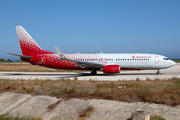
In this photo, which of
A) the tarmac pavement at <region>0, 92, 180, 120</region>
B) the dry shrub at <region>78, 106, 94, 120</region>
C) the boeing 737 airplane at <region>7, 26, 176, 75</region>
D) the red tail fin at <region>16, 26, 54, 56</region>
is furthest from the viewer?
the red tail fin at <region>16, 26, 54, 56</region>

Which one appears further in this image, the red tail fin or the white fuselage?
the red tail fin

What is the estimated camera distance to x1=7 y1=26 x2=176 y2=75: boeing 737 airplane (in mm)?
29266

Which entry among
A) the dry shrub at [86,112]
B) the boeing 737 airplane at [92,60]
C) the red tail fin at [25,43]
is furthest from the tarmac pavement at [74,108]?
the red tail fin at [25,43]

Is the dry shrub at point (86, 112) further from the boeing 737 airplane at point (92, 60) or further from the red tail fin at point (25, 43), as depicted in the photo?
the red tail fin at point (25, 43)

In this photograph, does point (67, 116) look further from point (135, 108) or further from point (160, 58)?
point (160, 58)

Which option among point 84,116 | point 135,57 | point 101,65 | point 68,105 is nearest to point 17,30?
point 101,65

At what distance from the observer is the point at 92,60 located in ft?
100

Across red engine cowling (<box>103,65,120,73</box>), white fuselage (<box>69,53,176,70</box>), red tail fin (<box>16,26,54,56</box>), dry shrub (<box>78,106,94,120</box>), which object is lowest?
dry shrub (<box>78,106,94,120</box>)

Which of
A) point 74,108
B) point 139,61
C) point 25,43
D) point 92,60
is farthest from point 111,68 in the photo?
point 74,108

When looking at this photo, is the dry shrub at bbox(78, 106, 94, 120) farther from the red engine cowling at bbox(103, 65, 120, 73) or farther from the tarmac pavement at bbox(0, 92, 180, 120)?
the red engine cowling at bbox(103, 65, 120, 73)

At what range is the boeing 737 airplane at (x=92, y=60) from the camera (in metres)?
29.3

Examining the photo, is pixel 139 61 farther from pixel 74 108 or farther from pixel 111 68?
pixel 74 108

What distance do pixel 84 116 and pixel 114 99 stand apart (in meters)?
2.68

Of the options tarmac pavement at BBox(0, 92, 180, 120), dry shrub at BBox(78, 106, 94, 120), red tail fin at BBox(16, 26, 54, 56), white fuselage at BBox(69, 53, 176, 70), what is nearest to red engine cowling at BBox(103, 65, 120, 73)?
white fuselage at BBox(69, 53, 176, 70)
